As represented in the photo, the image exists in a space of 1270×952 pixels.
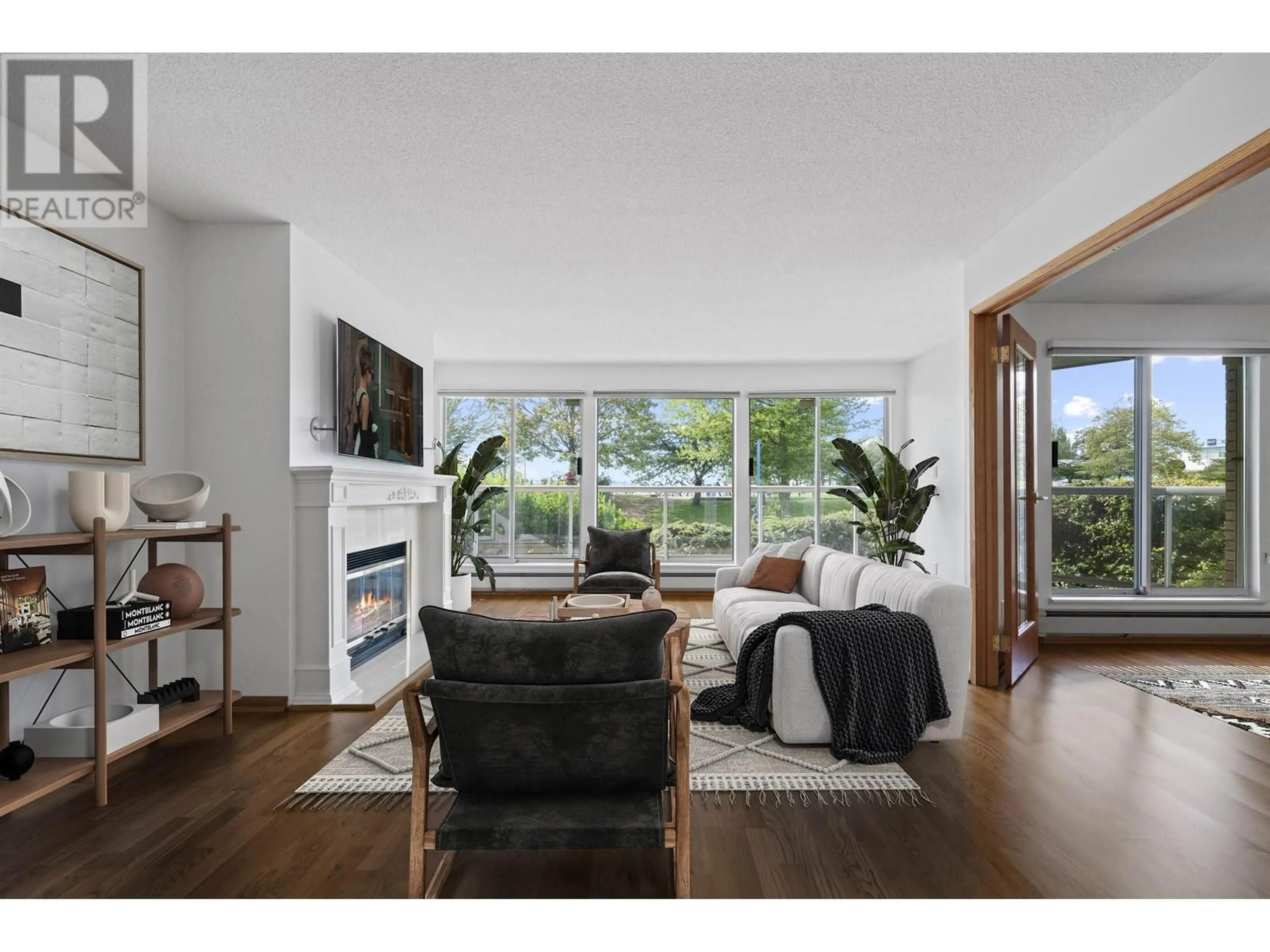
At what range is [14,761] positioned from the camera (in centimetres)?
252

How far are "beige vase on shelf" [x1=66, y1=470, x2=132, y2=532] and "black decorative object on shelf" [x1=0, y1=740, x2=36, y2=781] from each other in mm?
794

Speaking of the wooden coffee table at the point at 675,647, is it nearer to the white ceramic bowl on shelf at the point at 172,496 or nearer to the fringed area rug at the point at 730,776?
the fringed area rug at the point at 730,776

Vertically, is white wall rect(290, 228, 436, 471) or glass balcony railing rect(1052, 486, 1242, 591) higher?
white wall rect(290, 228, 436, 471)

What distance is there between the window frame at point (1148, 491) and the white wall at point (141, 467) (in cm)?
590

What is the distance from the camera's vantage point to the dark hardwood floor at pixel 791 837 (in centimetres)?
209

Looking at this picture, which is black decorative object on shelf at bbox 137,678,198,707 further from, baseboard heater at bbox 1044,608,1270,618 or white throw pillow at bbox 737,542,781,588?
baseboard heater at bbox 1044,608,1270,618

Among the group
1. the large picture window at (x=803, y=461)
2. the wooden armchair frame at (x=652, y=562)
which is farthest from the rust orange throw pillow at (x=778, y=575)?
the large picture window at (x=803, y=461)

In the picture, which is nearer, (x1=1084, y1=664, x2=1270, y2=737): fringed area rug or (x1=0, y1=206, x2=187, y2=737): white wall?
(x1=0, y1=206, x2=187, y2=737): white wall

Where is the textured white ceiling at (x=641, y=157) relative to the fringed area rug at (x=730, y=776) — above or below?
above

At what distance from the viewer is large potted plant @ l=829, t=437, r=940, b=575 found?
22.9 ft

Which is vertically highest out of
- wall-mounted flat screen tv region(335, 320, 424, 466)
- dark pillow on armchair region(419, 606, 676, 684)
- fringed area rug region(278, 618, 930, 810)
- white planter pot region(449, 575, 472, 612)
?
wall-mounted flat screen tv region(335, 320, 424, 466)

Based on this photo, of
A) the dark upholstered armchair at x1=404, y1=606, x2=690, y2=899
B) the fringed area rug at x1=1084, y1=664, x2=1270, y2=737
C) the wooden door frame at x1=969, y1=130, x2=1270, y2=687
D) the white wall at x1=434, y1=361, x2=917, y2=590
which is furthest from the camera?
the white wall at x1=434, y1=361, x2=917, y2=590

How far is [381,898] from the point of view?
200 centimetres

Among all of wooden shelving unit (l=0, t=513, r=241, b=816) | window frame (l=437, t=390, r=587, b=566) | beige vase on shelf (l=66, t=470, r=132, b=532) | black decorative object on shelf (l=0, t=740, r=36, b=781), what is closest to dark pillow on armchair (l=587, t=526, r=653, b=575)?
window frame (l=437, t=390, r=587, b=566)
